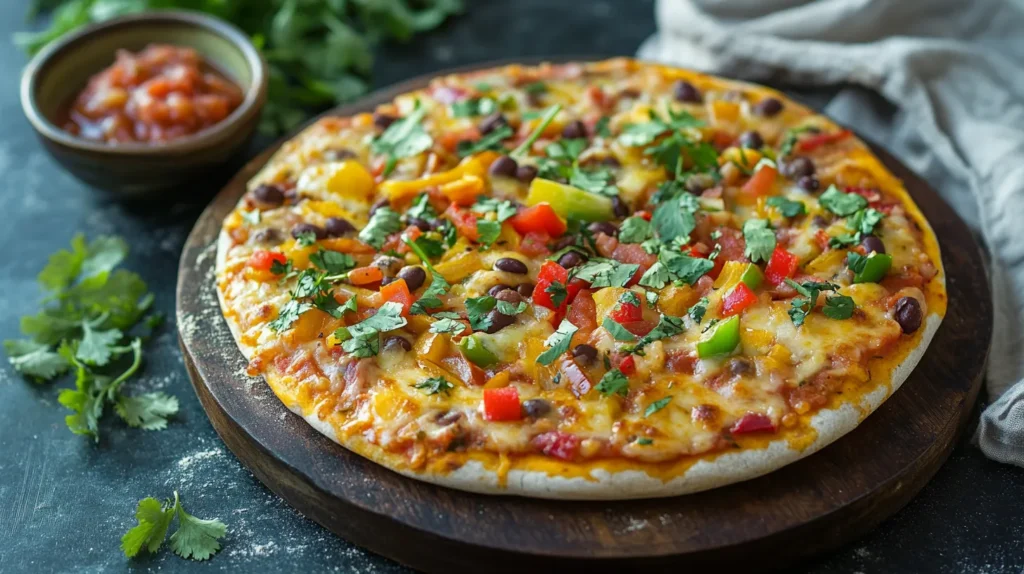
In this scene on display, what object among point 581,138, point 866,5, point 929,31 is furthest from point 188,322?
point 929,31

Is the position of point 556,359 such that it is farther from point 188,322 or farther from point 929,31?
point 929,31

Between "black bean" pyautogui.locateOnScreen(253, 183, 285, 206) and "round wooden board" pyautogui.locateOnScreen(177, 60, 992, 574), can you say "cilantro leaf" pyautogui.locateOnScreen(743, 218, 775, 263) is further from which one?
"black bean" pyautogui.locateOnScreen(253, 183, 285, 206)

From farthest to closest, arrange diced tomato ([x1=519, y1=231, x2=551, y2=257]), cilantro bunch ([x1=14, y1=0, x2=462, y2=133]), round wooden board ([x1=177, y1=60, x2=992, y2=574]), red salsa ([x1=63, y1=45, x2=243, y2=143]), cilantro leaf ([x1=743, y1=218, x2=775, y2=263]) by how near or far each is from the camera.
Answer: cilantro bunch ([x1=14, y1=0, x2=462, y2=133]) → red salsa ([x1=63, y1=45, x2=243, y2=143]) → diced tomato ([x1=519, y1=231, x2=551, y2=257]) → cilantro leaf ([x1=743, y1=218, x2=775, y2=263]) → round wooden board ([x1=177, y1=60, x2=992, y2=574])

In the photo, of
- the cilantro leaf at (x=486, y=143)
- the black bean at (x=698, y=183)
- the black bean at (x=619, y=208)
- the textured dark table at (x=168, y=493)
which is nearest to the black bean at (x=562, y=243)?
the black bean at (x=619, y=208)

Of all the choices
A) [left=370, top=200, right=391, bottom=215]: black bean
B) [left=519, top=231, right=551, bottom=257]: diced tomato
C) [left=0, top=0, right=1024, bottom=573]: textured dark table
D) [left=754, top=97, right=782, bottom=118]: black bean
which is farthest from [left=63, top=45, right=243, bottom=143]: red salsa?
[left=754, top=97, right=782, bottom=118]: black bean

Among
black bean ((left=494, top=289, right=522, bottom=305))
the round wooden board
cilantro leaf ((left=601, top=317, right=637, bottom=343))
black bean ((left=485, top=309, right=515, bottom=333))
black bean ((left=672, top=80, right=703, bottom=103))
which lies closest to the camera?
the round wooden board

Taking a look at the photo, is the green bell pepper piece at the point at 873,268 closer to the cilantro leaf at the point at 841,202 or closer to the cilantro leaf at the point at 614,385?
the cilantro leaf at the point at 841,202

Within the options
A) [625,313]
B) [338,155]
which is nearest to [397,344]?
[625,313]
